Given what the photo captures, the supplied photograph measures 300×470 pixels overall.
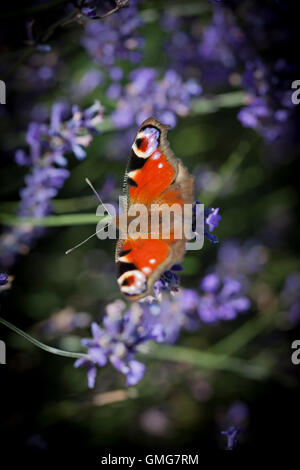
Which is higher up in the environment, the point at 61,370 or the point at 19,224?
the point at 19,224

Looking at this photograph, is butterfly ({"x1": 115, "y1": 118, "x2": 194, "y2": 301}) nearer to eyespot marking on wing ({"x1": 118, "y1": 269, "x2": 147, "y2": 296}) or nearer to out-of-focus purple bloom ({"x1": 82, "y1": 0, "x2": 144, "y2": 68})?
eyespot marking on wing ({"x1": 118, "y1": 269, "x2": 147, "y2": 296})

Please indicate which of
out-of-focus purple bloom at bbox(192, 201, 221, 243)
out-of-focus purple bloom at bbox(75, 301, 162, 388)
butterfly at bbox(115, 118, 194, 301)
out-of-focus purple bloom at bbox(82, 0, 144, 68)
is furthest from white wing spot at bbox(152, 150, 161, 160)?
out-of-focus purple bloom at bbox(82, 0, 144, 68)

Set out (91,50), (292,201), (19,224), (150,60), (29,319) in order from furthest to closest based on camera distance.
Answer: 1. (292,201)
2. (150,60)
3. (29,319)
4. (91,50)
5. (19,224)

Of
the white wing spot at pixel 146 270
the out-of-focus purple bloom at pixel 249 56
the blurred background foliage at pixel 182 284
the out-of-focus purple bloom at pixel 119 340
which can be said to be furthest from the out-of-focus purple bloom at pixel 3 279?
the out-of-focus purple bloom at pixel 249 56

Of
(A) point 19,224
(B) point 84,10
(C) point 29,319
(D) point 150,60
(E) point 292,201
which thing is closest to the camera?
(B) point 84,10
